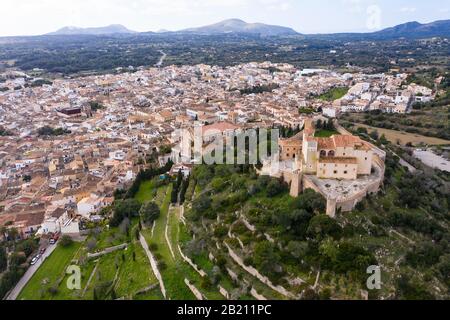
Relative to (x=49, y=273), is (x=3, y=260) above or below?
above

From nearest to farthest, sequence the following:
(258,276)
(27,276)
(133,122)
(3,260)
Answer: (258,276) → (27,276) → (3,260) → (133,122)

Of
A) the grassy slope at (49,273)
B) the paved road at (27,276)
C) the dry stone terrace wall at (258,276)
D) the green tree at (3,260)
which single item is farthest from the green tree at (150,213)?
the green tree at (3,260)

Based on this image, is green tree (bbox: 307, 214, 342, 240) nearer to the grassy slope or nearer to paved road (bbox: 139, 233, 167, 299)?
paved road (bbox: 139, 233, 167, 299)

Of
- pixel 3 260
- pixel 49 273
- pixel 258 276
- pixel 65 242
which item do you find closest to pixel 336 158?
pixel 258 276

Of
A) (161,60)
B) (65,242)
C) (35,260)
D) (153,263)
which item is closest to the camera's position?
(153,263)

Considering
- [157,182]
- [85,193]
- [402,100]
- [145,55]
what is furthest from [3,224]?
[145,55]

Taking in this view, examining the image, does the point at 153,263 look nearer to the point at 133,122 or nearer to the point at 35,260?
the point at 35,260

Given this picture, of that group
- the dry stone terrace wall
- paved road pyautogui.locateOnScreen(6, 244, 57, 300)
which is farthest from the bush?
the dry stone terrace wall

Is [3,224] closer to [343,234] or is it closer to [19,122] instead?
[343,234]
